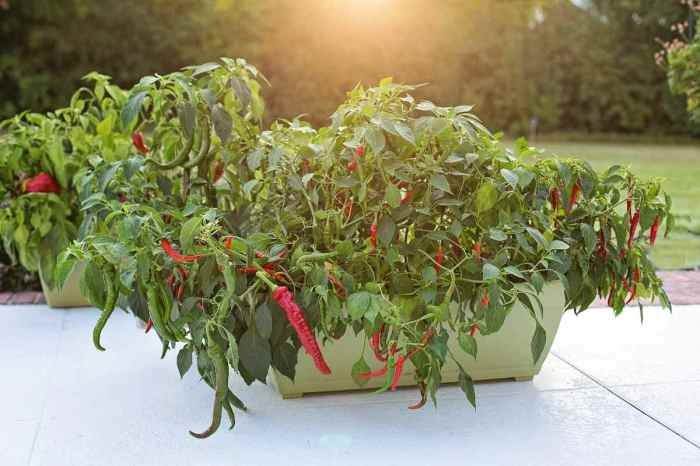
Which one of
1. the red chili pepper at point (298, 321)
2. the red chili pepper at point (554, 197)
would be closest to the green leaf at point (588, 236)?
the red chili pepper at point (554, 197)

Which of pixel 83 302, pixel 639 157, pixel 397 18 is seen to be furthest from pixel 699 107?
pixel 397 18

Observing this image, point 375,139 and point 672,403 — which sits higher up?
point 375,139

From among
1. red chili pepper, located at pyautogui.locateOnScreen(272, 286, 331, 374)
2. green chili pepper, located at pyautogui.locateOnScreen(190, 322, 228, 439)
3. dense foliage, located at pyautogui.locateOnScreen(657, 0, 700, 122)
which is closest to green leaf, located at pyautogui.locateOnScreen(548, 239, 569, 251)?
red chili pepper, located at pyautogui.locateOnScreen(272, 286, 331, 374)

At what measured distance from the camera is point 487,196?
6.41ft

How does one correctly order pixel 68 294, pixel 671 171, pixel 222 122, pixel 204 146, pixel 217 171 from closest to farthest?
pixel 222 122 → pixel 204 146 → pixel 217 171 → pixel 68 294 → pixel 671 171

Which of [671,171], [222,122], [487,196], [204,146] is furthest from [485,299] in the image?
[671,171]

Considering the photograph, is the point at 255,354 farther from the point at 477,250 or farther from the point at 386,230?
the point at 477,250

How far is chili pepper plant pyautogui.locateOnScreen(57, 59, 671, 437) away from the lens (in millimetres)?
1809

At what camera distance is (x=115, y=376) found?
229 cm

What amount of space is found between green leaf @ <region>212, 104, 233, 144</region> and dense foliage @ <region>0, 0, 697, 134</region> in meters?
11.3

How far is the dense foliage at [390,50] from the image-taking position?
44.3 ft

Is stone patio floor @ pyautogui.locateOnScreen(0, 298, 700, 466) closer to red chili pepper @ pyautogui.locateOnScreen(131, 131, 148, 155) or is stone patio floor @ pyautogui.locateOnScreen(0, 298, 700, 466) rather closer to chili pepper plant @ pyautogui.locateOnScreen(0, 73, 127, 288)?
chili pepper plant @ pyautogui.locateOnScreen(0, 73, 127, 288)

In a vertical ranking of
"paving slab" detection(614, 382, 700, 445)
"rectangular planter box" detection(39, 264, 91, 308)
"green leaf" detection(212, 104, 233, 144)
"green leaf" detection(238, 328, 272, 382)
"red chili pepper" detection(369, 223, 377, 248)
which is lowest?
"rectangular planter box" detection(39, 264, 91, 308)

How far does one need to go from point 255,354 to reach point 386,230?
0.41 m
